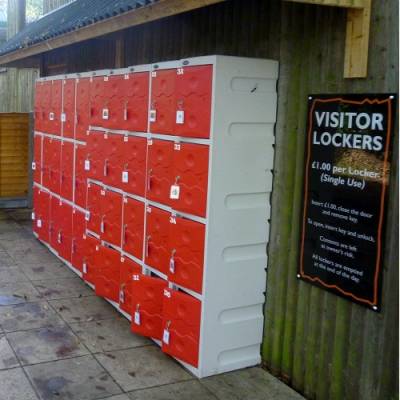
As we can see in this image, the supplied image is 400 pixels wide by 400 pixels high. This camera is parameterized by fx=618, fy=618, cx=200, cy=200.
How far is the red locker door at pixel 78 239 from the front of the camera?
7.88 meters

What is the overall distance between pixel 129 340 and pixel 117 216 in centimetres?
137

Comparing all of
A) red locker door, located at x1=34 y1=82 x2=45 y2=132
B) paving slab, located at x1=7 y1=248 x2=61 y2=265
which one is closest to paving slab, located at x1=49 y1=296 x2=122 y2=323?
paving slab, located at x1=7 y1=248 x2=61 y2=265

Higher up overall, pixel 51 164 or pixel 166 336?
pixel 51 164

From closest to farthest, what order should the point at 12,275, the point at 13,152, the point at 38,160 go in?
the point at 12,275 → the point at 38,160 → the point at 13,152

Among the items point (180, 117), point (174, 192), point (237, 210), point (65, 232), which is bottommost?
point (65, 232)

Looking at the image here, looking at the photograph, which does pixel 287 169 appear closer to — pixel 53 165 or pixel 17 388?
pixel 17 388

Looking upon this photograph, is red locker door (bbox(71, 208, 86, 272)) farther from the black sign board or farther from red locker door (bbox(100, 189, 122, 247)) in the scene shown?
the black sign board

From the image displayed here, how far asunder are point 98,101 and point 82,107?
67 centimetres

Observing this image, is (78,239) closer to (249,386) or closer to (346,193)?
(249,386)

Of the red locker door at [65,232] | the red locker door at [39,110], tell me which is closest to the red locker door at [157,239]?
the red locker door at [65,232]

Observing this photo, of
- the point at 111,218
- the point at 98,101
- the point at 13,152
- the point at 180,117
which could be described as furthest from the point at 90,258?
the point at 13,152

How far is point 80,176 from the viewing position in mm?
7926

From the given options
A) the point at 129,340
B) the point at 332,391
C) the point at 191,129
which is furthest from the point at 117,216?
the point at 332,391

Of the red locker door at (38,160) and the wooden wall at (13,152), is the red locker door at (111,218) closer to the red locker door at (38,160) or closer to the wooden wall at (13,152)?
the red locker door at (38,160)
